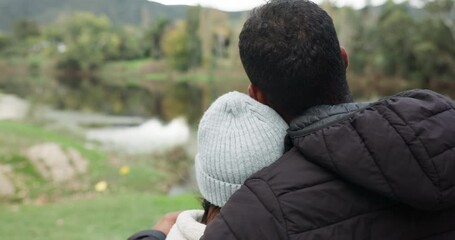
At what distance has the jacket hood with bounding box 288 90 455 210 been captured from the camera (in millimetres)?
891

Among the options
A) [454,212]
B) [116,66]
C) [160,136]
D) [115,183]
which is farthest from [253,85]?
[116,66]

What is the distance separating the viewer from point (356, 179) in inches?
35.3

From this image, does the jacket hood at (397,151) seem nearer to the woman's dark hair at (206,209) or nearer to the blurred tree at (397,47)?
the woman's dark hair at (206,209)

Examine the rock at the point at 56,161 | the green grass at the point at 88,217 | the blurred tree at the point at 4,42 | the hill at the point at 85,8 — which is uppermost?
the hill at the point at 85,8

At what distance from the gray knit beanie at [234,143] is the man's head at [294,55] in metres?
0.05

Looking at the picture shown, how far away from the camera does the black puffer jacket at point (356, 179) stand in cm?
89

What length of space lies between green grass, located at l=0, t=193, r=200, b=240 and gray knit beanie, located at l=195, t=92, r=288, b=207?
458 cm

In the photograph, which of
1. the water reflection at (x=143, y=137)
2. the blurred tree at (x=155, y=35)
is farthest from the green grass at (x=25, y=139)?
the blurred tree at (x=155, y=35)

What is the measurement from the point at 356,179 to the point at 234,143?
246 mm

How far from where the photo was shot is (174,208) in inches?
264

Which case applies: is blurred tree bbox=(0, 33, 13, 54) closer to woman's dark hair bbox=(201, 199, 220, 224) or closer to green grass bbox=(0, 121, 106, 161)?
green grass bbox=(0, 121, 106, 161)

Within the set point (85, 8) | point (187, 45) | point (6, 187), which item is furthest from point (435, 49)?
point (85, 8)

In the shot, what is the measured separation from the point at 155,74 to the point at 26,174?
1522 inches

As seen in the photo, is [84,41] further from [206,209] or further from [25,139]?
[206,209]
